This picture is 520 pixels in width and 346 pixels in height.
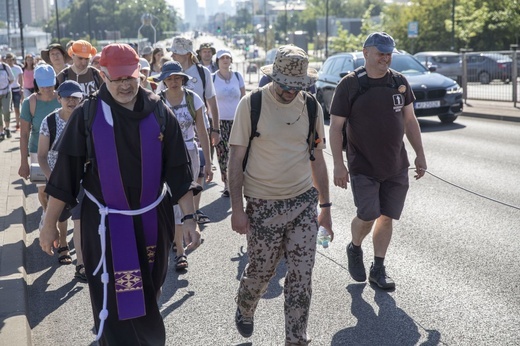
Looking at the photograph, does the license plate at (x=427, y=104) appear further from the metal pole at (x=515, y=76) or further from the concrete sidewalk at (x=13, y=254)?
the concrete sidewalk at (x=13, y=254)

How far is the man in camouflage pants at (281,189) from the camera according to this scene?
477cm

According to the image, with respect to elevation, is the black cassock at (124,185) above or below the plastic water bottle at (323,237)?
above

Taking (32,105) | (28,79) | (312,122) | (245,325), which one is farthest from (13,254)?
(28,79)

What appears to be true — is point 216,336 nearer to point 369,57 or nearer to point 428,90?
point 369,57

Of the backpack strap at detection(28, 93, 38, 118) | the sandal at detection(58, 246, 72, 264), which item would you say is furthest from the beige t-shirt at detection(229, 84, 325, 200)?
the backpack strap at detection(28, 93, 38, 118)

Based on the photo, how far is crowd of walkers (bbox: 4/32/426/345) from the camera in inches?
160

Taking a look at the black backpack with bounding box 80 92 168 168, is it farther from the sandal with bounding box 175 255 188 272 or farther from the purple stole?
the sandal with bounding box 175 255 188 272

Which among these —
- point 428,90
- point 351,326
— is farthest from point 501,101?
point 351,326

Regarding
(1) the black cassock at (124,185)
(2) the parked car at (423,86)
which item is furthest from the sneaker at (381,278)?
(2) the parked car at (423,86)

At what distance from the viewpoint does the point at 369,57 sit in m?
5.98

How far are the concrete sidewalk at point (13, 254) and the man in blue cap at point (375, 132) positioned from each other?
2.56 meters

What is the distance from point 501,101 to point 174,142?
20028 millimetres

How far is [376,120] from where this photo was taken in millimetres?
6008

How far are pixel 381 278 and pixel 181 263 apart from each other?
1848 mm
